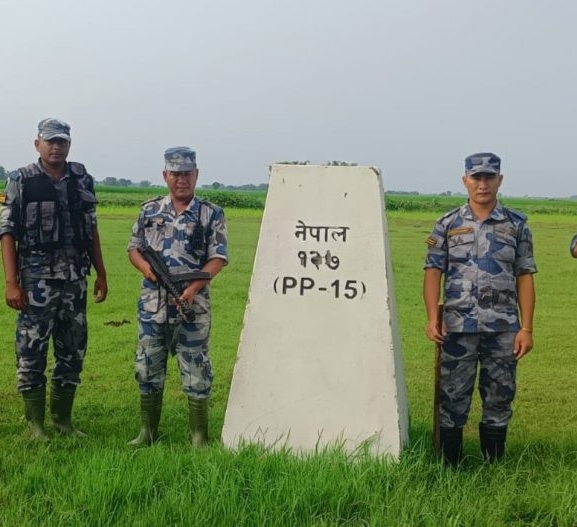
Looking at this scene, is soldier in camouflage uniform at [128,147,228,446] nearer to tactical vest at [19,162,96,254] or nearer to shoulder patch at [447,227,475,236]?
tactical vest at [19,162,96,254]

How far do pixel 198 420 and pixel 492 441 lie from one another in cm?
169

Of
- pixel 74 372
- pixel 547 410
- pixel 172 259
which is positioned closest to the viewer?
pixel 172 259

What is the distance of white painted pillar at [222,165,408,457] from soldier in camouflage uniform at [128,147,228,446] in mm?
356

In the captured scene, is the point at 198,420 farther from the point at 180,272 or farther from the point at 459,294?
the point at 459,294

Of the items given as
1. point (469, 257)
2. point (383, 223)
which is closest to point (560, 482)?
point (469, 257)

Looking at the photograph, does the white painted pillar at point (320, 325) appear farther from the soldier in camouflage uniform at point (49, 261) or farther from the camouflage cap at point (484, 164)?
the soldier in camouflage uniform at point (49, 261)

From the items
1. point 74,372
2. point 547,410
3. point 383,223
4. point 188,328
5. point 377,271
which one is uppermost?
point 383,223

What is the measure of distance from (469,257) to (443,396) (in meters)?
0.77

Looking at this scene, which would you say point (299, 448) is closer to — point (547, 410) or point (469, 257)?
point (469, 257)

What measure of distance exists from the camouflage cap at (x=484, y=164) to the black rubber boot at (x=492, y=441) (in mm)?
1358

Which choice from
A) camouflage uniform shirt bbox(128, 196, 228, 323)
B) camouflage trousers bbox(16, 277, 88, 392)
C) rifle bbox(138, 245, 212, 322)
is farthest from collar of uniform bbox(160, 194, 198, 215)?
camouflage trousers bbox(16, 277, 88, 392)

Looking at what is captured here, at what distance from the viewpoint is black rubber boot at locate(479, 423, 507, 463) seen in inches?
166

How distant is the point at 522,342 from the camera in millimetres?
4020

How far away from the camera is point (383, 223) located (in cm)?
423
